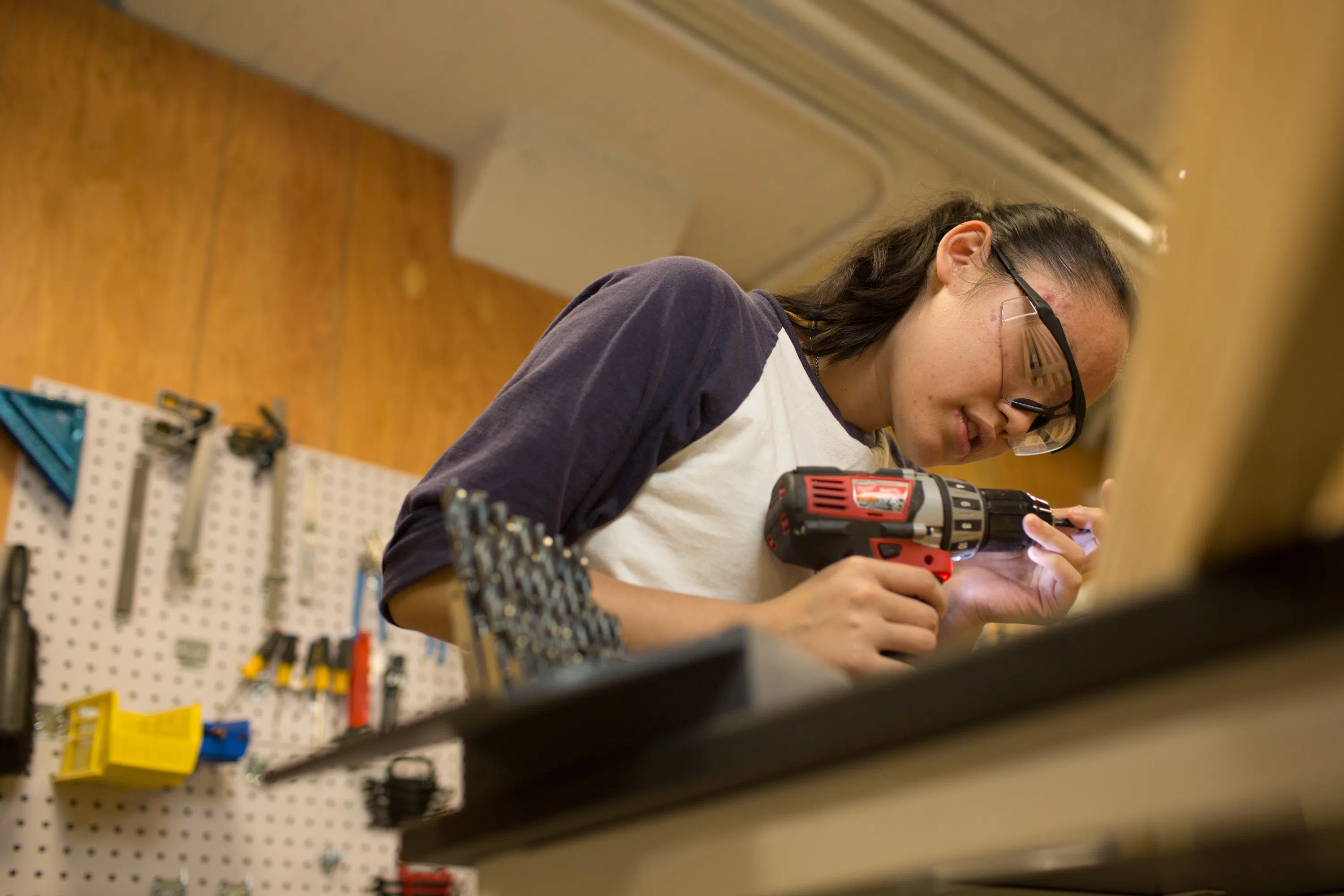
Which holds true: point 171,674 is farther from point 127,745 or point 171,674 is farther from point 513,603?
point 513,603

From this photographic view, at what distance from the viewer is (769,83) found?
292 centimetres

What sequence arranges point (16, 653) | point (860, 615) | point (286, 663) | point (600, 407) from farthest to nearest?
point (286, 663), point (16, 653), point (600, 407), point (860, 615)

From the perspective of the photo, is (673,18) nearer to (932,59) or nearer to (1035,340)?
(932,59)

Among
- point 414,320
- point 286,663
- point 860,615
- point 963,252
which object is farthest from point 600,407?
point 414,320

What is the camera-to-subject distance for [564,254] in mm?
3312

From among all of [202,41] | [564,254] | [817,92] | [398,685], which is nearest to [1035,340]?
[398,685]

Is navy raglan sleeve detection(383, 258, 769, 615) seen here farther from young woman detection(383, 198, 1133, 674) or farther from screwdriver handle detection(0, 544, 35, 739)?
screwdriver handle detection(0, 544, 35, 739)

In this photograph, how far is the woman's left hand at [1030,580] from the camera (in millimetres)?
1292

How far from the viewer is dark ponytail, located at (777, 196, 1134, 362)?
141 centimetres

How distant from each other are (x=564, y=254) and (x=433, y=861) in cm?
276

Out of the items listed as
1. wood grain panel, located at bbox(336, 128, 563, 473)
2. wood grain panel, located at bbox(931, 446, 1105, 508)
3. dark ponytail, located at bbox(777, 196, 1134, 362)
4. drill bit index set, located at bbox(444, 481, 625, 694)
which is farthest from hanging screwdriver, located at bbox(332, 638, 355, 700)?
wood grain panel, located at bbox(931, 446, 1105, 508)

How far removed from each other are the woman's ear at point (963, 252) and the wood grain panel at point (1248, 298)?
3.60 feet

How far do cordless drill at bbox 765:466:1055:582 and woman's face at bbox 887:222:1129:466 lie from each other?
4.6 inches

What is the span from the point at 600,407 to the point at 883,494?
1.29ft
